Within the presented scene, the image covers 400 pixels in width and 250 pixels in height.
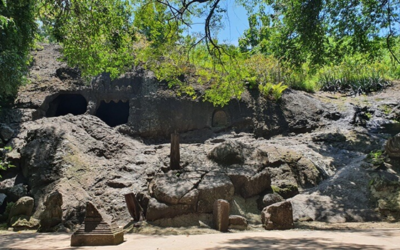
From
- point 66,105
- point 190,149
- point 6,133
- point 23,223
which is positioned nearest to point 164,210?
point 23,223

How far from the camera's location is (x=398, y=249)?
13.1ft

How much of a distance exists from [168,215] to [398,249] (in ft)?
18.9

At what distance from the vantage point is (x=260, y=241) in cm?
533

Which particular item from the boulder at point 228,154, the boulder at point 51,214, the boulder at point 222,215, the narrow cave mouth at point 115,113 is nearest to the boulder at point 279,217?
the boulder at point 222,215

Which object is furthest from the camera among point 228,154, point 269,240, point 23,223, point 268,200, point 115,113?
point 115,113

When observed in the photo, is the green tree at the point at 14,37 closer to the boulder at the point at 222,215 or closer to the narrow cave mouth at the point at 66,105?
the boulder at the point at 222,215

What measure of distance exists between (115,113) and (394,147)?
46.6ft

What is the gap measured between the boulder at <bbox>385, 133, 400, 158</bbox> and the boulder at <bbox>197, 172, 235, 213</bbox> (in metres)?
5.68

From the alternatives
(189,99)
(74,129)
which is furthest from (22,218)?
(189,99)

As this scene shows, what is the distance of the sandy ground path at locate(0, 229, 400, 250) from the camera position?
4555mm

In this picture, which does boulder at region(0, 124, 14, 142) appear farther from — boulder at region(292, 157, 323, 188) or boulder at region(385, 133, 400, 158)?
boulder at region(385, 133, 400, 158)

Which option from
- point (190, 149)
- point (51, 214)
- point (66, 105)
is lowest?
point (51, 214)

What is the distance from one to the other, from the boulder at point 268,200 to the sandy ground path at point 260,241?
2.67 meters

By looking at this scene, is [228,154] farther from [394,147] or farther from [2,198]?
[2,198]
